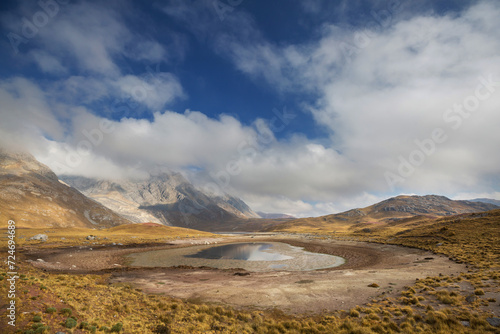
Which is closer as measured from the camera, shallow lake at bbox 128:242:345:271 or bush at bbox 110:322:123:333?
bush at bbox 110:322:123:333

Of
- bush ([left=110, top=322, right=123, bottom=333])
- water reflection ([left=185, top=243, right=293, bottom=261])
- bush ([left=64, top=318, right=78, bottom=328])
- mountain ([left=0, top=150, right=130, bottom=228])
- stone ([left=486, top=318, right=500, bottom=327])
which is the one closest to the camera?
bush ([left=64, top=318, right=78, bottom=328])

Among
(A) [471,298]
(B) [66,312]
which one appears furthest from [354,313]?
(B) [66,312]

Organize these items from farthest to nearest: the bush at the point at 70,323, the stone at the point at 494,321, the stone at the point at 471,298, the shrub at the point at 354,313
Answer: the stone at the point at 471,298
the shrub at the point at 354,313
the stone at the point at 494,321
the bush at the point at 70,323

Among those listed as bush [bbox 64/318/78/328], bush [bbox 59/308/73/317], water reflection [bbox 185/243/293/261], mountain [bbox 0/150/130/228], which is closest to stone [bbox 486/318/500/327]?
bush [bbox 64/318/78/328]

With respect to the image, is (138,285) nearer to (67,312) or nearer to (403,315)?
(67,312)

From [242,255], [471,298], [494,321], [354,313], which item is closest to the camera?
[494,321]

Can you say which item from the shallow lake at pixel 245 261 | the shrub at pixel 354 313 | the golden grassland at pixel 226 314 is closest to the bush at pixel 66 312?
the golden grassland at pixel 226 314

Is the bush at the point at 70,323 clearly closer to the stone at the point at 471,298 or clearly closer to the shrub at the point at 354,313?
the shrub at the point at 354,313

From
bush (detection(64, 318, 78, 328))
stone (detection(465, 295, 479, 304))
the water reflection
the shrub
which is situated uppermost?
stone (detection(465, 295, 479, 304))

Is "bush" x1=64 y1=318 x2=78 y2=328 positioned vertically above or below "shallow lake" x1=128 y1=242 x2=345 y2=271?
above

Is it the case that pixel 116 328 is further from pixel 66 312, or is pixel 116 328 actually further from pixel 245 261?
pixel 245 261

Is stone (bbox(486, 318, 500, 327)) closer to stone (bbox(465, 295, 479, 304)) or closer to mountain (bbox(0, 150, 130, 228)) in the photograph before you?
stone (bbox(465, 295, 479, 304))

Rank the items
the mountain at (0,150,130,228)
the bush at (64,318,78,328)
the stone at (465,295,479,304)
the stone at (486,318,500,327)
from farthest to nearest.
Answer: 1. the mountain at (0,150,130,228)
2. the stone at (465,295,479,304)
3. the stone at (486,318,500,327)
4. the bush at (64,318,78,328)

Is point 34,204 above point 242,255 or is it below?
above
